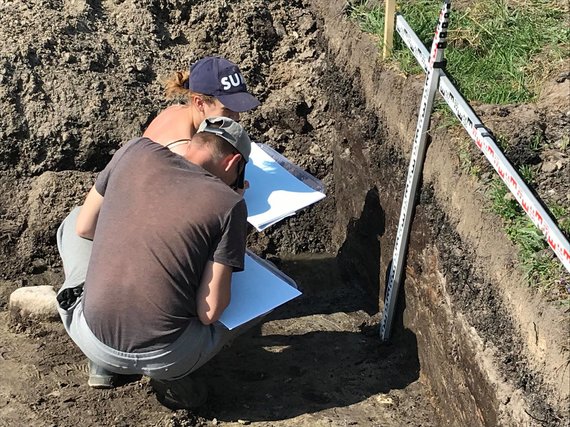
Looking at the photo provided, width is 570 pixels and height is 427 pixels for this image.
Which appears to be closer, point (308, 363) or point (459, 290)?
point (459, 290)

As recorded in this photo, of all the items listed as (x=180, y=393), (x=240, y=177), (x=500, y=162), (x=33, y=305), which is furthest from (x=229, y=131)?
(x=33, y=305)

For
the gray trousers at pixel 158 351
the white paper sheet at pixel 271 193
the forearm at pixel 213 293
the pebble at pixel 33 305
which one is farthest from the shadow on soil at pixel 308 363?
the pebble at pixel 33 305

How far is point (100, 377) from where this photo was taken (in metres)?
3.80

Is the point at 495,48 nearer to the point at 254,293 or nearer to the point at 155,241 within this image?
the point at 254,293

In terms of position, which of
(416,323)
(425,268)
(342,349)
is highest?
(425,268)

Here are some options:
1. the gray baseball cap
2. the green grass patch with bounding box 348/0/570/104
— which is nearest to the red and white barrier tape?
the green grass patch with bounding box 348/0/570/104

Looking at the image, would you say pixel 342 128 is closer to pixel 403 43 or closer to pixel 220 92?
pixel 403 43

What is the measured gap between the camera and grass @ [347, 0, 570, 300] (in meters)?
3.90

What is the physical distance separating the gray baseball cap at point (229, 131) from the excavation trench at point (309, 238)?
3.30 feet

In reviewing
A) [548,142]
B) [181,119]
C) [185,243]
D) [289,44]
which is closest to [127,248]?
[185,243]

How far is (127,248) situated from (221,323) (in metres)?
0.60

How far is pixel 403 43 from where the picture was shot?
15.0ft

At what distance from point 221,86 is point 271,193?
0.65 metres

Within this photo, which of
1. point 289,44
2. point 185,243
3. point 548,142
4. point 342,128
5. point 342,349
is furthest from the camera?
point 289,44
